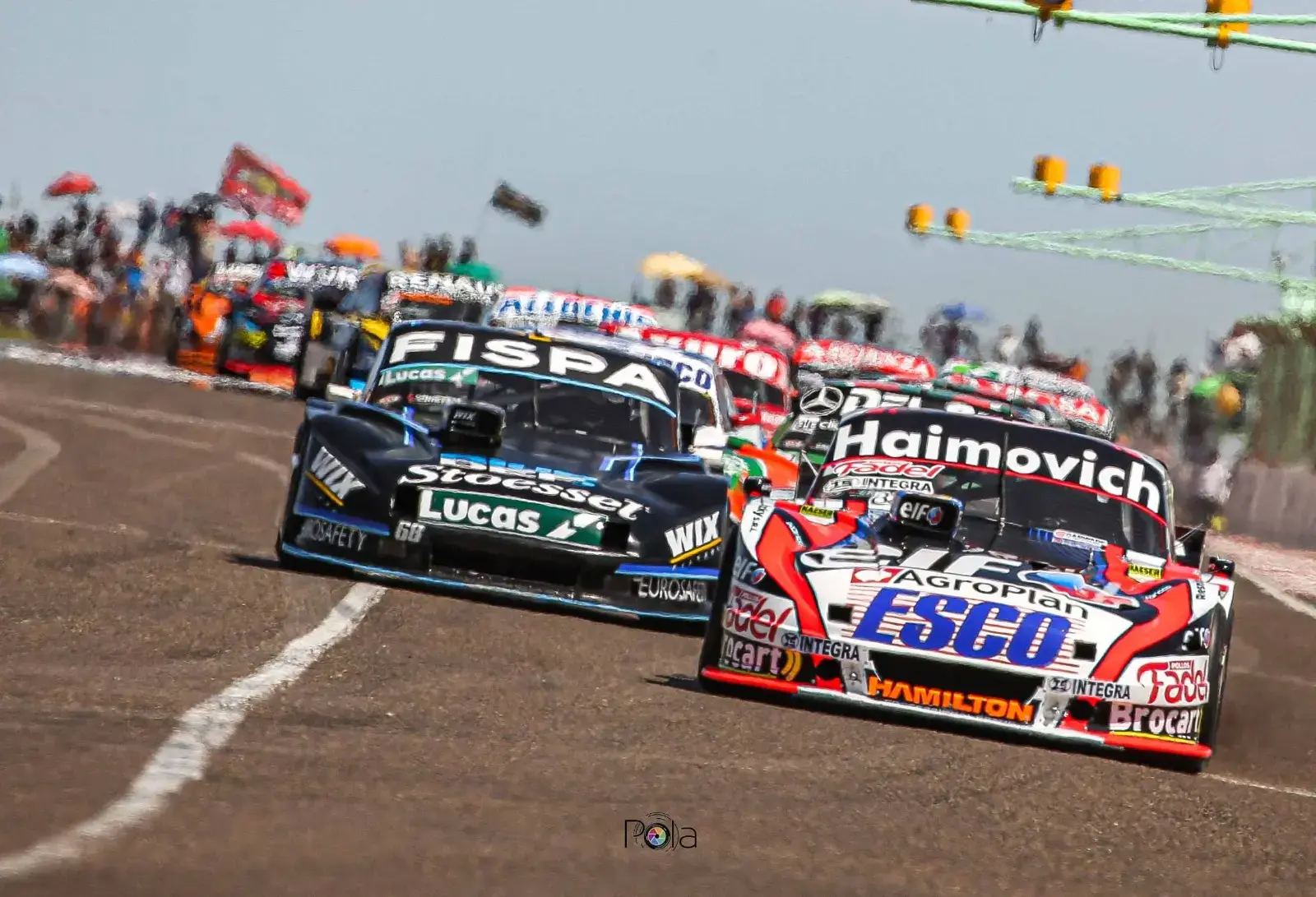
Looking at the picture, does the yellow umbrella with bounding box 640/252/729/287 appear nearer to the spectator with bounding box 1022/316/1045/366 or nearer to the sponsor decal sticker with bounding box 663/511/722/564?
the spectator with bounding box 1022/316/1045/366

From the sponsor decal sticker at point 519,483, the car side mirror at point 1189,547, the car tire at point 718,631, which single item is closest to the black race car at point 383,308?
the sponsor decal sticker at point 519,483

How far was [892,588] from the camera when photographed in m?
8.18

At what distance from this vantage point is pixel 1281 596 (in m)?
17.4

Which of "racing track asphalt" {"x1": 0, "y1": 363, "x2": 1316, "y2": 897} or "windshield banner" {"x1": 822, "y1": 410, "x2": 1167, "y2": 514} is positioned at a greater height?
"windshield banner" {"x1": 822, "y1": 410, "x2": 1167, "y2": 514}

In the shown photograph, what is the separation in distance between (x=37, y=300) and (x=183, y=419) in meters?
15.6

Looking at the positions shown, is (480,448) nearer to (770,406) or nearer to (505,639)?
(505,639)

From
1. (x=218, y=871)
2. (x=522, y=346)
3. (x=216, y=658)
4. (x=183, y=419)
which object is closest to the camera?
(x=218, y=871)

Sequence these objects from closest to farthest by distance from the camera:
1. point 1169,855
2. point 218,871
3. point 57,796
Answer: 1. point 218,871
2. point 57,796
3. point 1169,855

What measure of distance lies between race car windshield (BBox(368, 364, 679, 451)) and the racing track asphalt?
1495 mm

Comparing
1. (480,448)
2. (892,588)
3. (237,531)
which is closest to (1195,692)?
(892,588)

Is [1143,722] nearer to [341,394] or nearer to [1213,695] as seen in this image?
[1213,695]

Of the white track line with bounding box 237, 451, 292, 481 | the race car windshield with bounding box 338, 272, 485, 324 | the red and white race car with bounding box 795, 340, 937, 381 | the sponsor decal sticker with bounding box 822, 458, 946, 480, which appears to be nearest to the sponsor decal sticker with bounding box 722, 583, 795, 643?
the sponsor decal sticker with bounding box 822, 458, 946, 480

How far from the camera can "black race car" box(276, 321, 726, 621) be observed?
33.0 feet

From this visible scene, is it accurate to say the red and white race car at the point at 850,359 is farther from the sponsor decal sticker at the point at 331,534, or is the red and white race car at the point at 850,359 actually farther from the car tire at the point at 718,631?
the car tire at the point at 718,631
